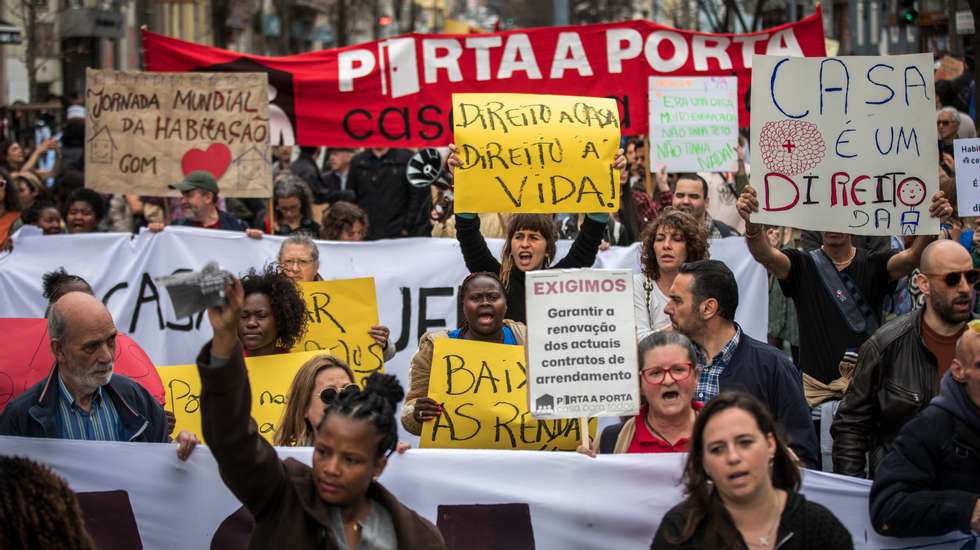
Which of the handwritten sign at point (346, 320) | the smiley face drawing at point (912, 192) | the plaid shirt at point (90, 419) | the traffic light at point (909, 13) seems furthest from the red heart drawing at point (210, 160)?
the traffic light at point (909, 13)

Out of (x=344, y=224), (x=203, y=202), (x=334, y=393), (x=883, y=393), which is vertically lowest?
(x=883, y=393)

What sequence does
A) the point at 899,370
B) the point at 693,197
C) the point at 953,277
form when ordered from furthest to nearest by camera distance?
the point at 693,197 < the point at 953,277 < the point at 899,370

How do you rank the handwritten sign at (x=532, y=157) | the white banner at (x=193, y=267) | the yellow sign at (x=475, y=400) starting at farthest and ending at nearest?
the white banner at (x=193, y=267)
the handwritten sign at (x=532, y=157)
the yellow sign at (x=475, y=400)

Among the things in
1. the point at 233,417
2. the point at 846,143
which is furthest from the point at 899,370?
the point at 233,417

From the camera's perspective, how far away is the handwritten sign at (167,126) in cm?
975

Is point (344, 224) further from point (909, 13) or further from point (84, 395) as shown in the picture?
point (909, 13)

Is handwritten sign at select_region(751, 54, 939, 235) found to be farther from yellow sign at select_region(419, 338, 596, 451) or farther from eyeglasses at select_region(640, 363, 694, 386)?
eyeglasses at select_region(640, 363, 694, 386)

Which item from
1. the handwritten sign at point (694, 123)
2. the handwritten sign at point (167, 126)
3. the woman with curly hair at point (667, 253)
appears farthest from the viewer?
the handwritten sign at point (694, 123)

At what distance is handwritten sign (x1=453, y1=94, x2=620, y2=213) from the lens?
6.63m

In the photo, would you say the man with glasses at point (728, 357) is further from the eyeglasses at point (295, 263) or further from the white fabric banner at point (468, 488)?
the eyeglasses at point (295, 263)

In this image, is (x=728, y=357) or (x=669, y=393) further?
(x=728, y=357)

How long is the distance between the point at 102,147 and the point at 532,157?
13.9 feet

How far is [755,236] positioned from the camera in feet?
20.2

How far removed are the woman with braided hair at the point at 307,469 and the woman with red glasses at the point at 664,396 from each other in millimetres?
1020
